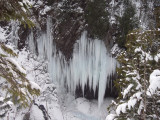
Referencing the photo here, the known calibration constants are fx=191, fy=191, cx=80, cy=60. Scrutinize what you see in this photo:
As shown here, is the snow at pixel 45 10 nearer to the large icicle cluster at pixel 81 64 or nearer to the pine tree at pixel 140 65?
the large icicle cluster at pixel 81 64

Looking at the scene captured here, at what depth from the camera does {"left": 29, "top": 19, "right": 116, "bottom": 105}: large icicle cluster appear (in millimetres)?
8758

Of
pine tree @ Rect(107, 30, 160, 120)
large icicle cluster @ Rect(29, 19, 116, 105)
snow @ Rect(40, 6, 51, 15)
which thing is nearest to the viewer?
pine tree @ Rect(107, 30, 160, 120)

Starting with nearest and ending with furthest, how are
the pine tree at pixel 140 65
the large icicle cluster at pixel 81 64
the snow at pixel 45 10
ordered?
the pine tree at pixel 140 65
the large icicle cluster at pixel 81 64
the snow at pixel 45 10

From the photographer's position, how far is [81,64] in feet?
30.2

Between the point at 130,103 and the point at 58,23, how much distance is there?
719 centimetres

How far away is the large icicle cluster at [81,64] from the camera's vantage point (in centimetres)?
876

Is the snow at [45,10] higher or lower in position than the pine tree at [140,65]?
higher

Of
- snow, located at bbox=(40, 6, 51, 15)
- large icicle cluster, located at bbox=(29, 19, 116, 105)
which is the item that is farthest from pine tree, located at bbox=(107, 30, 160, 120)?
snow, located at bbox=(40, 6, 51, 15)

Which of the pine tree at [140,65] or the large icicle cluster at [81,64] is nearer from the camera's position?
the pine tree at [140,65]

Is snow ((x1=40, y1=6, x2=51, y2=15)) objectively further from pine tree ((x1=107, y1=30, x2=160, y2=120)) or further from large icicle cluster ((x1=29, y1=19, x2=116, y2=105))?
pine tree ((x1=107, y1=30, x2=160, y2=120))

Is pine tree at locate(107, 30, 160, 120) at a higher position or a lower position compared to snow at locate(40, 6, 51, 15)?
lower

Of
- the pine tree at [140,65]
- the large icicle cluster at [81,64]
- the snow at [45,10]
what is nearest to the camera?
the pine tree at [140,65]

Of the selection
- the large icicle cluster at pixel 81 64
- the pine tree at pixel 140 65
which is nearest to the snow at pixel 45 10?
the large icicle cluster at pixel 81 64

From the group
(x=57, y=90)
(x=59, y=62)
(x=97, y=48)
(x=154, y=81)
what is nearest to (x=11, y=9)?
(x=154, y=81)
